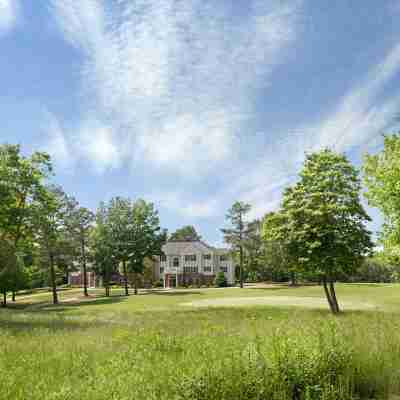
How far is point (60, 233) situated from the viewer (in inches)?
2339

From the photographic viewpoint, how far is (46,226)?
47031 millimetres

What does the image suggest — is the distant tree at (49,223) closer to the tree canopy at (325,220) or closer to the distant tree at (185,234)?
→ the tree canopy at (325,220)

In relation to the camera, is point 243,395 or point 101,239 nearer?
point 243,395

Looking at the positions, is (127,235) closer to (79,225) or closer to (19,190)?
(79,225)

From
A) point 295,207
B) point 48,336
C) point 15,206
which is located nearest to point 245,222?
point 15,206

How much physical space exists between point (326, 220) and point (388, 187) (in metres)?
5.28

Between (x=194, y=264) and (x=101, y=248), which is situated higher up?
(x=101, y=248)

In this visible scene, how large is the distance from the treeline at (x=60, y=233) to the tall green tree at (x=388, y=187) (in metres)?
31.2

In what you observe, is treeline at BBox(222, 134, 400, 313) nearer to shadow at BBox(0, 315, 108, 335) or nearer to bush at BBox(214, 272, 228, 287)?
shadow at BBox(0, 315, 108, 335)

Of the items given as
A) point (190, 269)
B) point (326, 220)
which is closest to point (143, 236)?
point (190, 269)

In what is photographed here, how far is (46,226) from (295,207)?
31.4 meters

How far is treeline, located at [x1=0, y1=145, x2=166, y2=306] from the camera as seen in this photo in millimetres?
41500

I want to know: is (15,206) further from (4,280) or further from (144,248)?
(144,248)

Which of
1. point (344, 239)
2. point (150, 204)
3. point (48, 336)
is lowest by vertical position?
point (48, 336)
